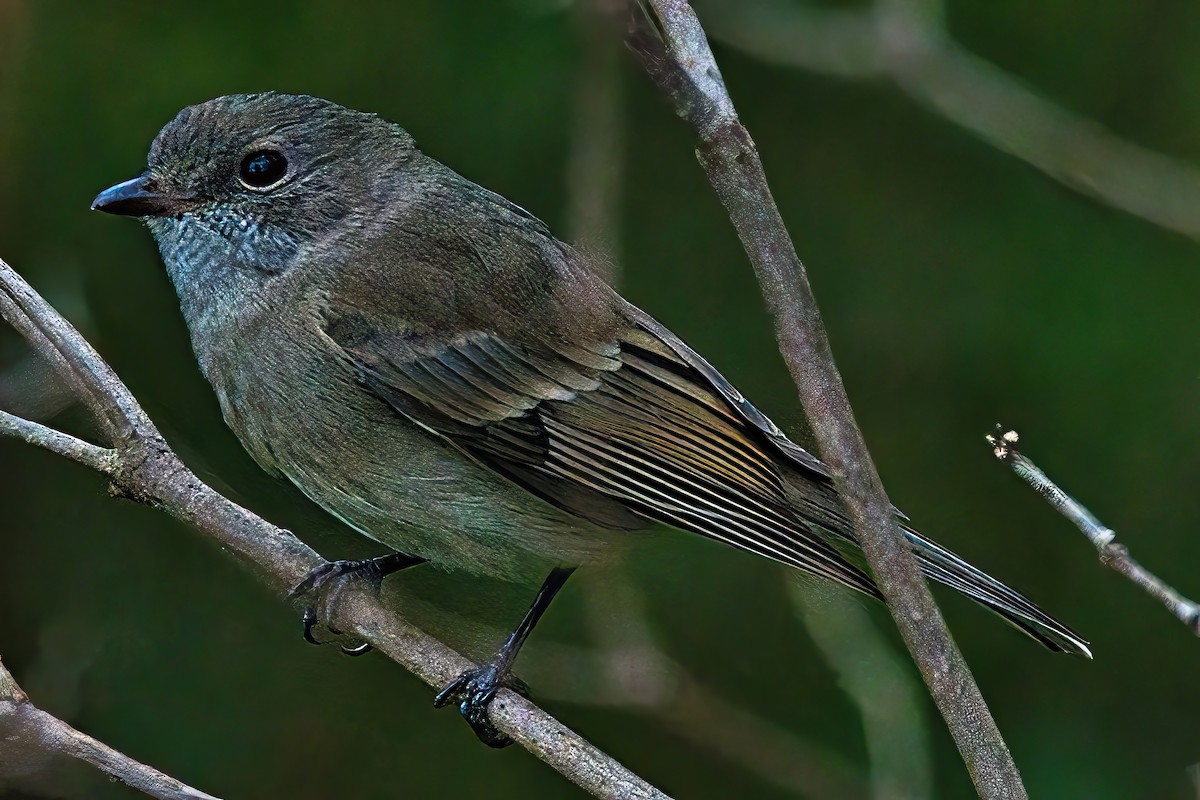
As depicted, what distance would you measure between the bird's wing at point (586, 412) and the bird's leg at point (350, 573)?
0.18 meters

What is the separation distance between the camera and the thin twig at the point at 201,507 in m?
1.37

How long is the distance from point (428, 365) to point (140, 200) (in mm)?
374

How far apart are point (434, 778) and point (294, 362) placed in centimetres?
73

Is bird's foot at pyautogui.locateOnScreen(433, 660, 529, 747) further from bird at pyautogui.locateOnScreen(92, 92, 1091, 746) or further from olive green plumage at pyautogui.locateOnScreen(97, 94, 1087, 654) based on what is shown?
olive green plumage at pyautogui.locateOnScreen(97, 94, 1087, 654)

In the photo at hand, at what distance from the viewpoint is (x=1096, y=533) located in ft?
3.34

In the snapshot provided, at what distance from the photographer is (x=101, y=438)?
1.46m

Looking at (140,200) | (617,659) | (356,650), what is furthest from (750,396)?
(140,200)

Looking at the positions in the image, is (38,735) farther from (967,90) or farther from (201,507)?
(967,90)

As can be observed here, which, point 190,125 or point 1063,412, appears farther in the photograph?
point 1063,412

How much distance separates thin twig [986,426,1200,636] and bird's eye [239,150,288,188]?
2.89ft

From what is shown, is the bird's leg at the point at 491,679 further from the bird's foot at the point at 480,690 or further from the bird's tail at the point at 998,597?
the bird's tail at the point at 998,597

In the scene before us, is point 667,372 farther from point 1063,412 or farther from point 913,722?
point 1063,412

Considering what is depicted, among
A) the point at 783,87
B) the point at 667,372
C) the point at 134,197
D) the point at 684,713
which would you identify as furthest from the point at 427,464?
the point at 783,87

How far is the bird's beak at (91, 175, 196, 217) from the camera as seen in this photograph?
4.66 ft
